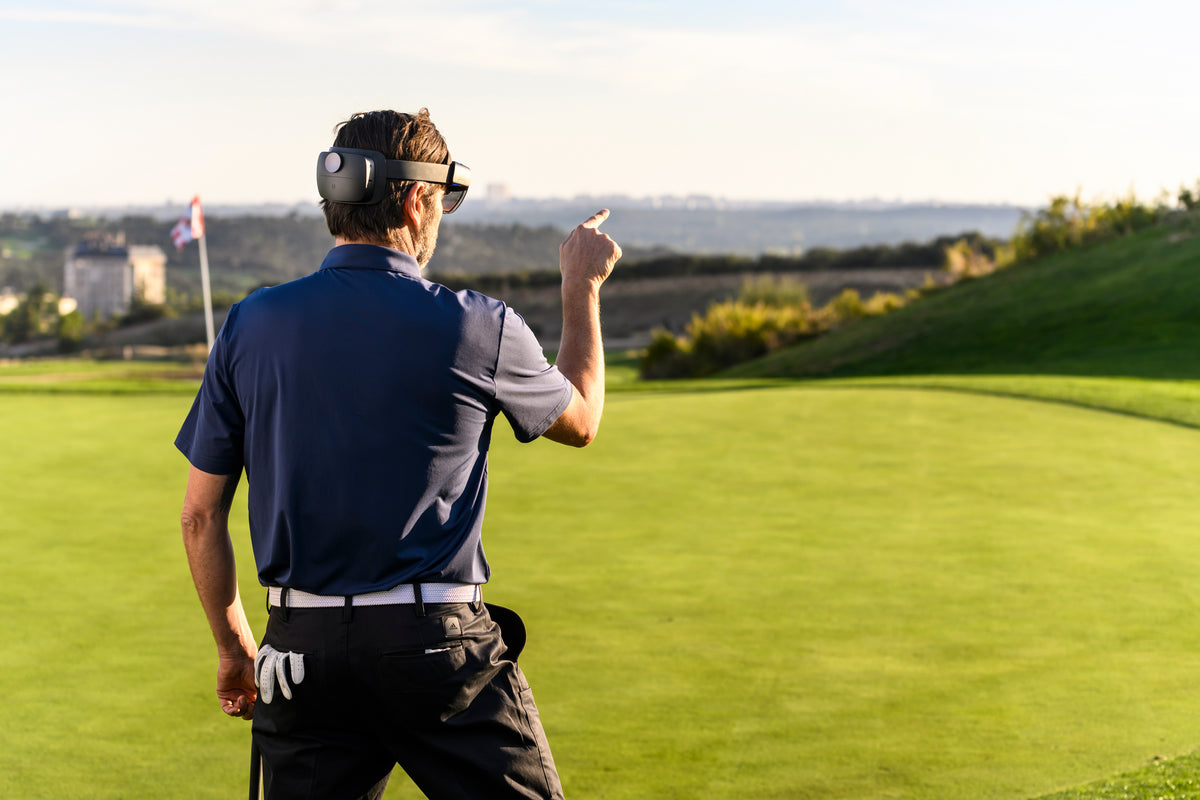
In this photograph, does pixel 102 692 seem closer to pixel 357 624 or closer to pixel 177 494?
pixel 357 624

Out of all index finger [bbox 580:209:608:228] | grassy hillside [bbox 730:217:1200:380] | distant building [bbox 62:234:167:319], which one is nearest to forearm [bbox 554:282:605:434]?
index finger [bbox 580:209:608:228]

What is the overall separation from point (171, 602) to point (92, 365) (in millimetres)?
39686

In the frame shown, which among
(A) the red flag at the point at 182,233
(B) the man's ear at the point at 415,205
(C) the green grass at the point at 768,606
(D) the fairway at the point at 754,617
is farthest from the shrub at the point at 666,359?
(B) the man's ear at the point at 415,205

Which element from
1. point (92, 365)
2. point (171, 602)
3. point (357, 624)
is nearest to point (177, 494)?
point (171, 602)

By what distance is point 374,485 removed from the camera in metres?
2.03

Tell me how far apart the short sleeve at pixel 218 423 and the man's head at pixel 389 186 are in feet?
0.86

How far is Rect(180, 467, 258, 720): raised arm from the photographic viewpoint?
2199mm

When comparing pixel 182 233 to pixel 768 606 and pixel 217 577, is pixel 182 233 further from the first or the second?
pixel 217 577

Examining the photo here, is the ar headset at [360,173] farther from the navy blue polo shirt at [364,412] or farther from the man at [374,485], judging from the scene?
the navy blue polo shirt at [364,412]

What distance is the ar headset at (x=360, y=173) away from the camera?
83.3 inches

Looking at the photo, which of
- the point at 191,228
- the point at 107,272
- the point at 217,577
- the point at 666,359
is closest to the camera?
the point at 217,577

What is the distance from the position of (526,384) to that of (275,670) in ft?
2.09

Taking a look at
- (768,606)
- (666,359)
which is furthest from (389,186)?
(666,359)

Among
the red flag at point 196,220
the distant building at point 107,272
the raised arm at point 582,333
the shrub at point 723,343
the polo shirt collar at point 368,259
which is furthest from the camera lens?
the distant building at point 107,272
